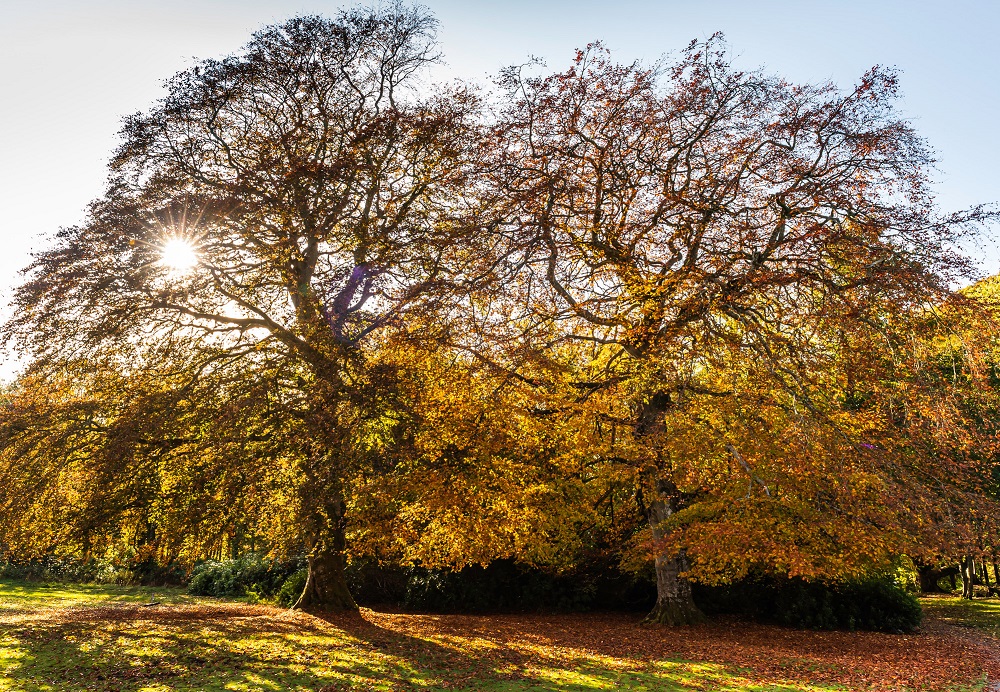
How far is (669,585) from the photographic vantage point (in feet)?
58.8

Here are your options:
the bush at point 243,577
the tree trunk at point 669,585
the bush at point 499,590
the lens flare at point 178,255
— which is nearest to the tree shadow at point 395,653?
the tree trunk at point 669,585

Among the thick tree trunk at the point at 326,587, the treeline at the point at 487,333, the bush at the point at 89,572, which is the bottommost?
the bush at the point at 89,572

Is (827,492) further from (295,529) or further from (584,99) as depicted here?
(295,529)

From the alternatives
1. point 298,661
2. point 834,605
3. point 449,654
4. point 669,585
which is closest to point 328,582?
point 449,654

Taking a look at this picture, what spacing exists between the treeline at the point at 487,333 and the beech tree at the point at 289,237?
81mm

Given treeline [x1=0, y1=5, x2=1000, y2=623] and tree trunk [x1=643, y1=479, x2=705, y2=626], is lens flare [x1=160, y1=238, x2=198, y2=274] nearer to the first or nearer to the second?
treeline [x1=0, y1=5, x2=1000, y2=623]

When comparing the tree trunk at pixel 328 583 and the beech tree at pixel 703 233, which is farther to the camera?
the tree trunk at pixel 328 583

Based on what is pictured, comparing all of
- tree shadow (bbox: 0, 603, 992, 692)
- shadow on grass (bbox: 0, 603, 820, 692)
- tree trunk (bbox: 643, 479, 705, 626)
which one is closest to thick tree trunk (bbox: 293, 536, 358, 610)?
tree shadow (bbox: 0, 603, 992, 692)

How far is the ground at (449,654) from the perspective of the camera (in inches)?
392

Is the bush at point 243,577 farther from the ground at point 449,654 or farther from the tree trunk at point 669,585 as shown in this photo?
the tree trunk at point 669,585

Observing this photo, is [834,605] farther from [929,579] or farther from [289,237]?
[929,579]

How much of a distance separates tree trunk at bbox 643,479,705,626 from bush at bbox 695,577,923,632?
2.39 m

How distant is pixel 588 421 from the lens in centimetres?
1464

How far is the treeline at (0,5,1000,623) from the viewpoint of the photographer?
12.8 metres
